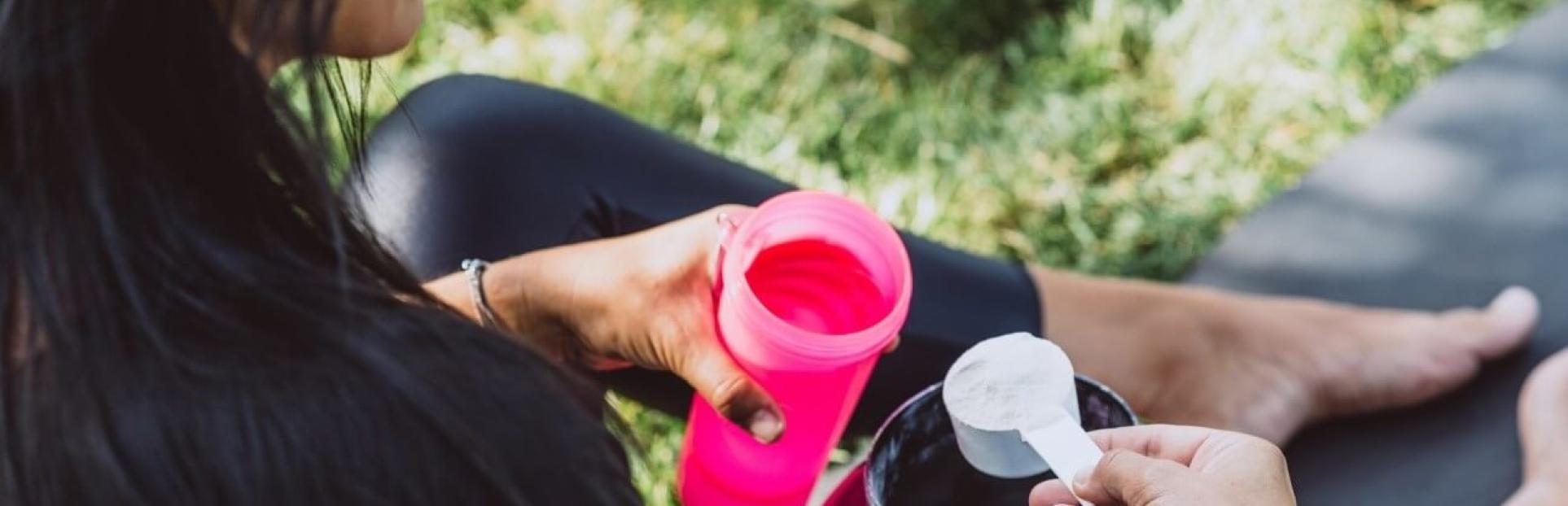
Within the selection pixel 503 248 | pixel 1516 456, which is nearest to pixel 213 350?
pixel 503 248

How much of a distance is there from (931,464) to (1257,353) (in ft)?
1.98

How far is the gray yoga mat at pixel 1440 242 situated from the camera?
127 cm

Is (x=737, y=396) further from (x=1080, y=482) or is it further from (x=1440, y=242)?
(x=1440, y=242)

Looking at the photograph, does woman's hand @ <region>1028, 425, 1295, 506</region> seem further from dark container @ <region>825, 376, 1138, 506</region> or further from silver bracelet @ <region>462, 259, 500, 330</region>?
silver bracelet @ <region>462, 259, 500, 330</region>

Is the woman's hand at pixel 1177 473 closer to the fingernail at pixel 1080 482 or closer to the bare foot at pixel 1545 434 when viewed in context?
the fingernail at pixel 1080 482

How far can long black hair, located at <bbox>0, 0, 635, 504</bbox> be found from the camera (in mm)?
547

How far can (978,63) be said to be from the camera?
185 centimetres

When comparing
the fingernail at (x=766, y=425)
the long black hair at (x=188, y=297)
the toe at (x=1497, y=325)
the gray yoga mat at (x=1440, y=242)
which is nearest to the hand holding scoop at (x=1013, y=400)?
the fingernail at (x=766, y=425)

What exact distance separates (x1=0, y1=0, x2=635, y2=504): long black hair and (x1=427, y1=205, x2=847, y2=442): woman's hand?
0.78ft

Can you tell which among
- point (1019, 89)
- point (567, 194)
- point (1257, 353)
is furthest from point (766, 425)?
point (1019, 89)

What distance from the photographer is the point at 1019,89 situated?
181cm

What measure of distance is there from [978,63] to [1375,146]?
1.67 feet

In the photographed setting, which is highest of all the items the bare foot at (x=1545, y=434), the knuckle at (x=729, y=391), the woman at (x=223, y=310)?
the woman at (x=223, y=310)

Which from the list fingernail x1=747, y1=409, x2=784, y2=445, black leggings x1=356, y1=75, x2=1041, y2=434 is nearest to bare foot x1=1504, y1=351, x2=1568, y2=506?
black leggings x1=356, y1=75, x2=1041, y2=434
